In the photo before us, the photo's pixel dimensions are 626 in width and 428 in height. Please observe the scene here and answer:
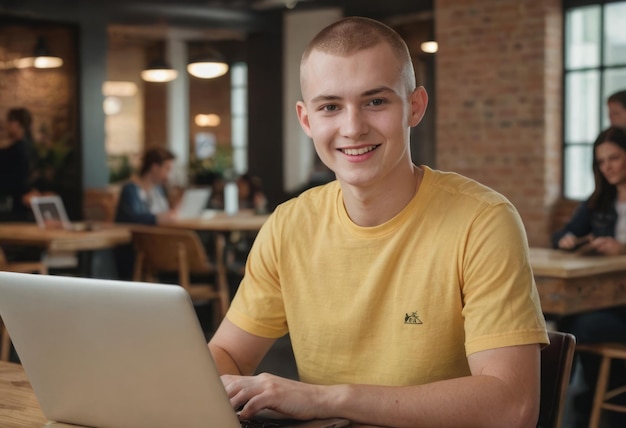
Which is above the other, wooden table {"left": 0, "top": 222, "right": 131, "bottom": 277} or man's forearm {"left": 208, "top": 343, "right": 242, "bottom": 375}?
man's forearm {"left": 208, "top": 343, "right": 242, "bottom": 375}

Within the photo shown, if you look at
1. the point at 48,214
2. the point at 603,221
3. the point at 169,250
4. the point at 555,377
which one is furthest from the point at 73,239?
the point at 555,377

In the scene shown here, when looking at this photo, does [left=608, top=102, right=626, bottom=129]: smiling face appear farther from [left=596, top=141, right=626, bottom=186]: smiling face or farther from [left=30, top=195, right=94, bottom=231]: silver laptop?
[left=30, top=195, right=94, bottom=231]: silver laptop

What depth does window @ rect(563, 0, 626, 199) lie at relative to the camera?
750cm

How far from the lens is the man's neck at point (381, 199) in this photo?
67.9 inches

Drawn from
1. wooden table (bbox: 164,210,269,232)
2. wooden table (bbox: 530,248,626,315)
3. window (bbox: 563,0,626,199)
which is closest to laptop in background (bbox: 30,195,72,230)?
wooden table (bbox: 164,210,269,232)

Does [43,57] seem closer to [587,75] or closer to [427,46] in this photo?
[427,46]

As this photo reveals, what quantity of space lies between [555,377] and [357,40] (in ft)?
2.40

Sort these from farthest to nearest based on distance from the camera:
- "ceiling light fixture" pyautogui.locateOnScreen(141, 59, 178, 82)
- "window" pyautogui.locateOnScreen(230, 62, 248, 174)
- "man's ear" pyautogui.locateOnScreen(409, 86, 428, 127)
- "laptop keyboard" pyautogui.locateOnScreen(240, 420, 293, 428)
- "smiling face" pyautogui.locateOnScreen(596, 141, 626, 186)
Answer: "window" pyautogui.locateOnScreen(230, 62, 248, 174), "ceiling light fixture" pyautogui.locateOnScreen(141, 59, 178, 82), "smiling face" pyautogui.locateOnScreen(596, 141, 626, 186), "man's ear" pyautogui.locateOnScreen(409, 86, 428, 127), "laptop keyboard" pyautogui.locateOnScreen(240, 420, 293, 428)

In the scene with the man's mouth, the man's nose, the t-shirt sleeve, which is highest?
the man's nose

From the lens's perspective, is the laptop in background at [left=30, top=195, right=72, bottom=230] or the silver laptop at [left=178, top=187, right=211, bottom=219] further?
the silver laptop at [left=178, top=187, right=211, bottom=219]

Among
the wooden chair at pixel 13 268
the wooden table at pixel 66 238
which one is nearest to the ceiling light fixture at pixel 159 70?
the wooden table at pixel 66 238

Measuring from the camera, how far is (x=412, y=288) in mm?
1670

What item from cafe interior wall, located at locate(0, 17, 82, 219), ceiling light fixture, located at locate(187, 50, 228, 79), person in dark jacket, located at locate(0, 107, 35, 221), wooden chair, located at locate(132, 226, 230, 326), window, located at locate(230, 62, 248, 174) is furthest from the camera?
window, located at locate(230, 62, 248, 174)

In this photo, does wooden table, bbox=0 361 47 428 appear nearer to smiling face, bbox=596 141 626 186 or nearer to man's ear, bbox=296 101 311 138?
man's ear, bbox=296 101 311 138
